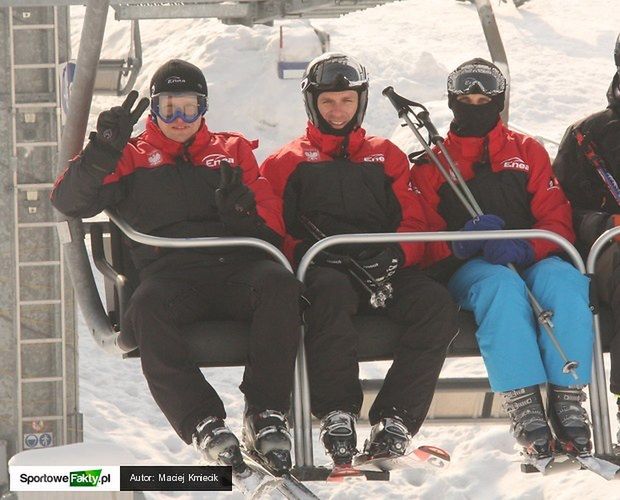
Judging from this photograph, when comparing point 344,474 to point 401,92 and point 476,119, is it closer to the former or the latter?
point 476,119

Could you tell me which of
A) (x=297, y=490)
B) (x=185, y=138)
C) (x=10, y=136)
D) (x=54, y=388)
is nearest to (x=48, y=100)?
(x=10, y=136)

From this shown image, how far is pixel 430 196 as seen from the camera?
18.9ft

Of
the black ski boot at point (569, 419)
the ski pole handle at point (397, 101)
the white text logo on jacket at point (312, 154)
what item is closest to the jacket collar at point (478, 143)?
the ski pole handle at point (397, 101)

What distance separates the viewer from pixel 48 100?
10.2 m

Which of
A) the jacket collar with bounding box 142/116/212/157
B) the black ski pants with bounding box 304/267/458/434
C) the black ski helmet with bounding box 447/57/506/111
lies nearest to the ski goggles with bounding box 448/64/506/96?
the black ski helmet with bounding box 447/57/506/111

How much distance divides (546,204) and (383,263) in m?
0.72

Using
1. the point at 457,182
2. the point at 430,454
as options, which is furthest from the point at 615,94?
the point at 430,454

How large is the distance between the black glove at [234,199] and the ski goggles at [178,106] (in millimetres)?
321

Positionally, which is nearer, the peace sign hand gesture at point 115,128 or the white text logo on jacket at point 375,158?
the peace sign hand gesture at point 115,128

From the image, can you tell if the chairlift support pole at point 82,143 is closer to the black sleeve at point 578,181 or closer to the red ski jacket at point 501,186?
the red ski jacket at point 501,186

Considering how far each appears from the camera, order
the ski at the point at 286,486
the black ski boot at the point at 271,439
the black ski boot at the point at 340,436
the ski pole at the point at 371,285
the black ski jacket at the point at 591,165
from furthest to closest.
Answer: the black ski jacket at the point at 591,165 → the ski pole at the point at 371,285 → the black ski boot at the point at 340,436 → the black ski boot at the point at 271,439 → the ski at the point at 286,486

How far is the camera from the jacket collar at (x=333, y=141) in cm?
564

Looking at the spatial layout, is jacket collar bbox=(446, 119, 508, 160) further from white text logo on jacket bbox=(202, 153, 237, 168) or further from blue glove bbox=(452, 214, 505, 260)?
white text logo on jacket bbox=(202, 153, 237, 168)

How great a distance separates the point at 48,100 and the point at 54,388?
2.12 m
